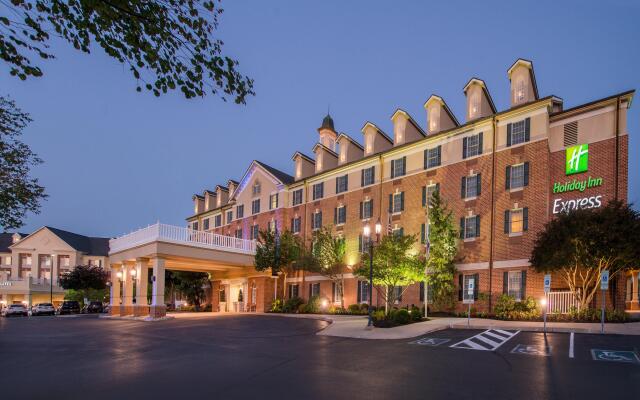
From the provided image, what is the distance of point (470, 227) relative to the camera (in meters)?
30.9

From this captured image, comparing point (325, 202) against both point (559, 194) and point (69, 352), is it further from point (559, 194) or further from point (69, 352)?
point (69, 352)

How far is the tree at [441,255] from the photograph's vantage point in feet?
97.5

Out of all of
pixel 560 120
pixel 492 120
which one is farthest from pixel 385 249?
pixel 560 120

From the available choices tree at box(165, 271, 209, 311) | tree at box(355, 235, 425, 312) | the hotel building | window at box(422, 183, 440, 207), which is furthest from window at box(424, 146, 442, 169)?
tree at box(165, 271, 209, 311)

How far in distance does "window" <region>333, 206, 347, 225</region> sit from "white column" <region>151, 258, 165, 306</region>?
568 inches

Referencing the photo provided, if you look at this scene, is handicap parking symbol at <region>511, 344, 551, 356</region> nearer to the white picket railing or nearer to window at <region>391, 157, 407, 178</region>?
the white picket railing

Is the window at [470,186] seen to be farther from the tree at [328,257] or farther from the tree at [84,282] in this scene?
the tree at [84,282]

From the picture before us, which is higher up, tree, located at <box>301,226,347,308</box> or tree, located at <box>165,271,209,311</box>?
tree, located at <box>301,226,347,308</box>

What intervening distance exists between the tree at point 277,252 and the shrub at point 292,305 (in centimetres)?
258

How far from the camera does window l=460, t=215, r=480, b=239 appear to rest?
100ft

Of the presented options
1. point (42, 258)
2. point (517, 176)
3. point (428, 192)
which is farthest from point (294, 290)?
point (42, 258)

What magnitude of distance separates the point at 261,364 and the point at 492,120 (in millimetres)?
23517

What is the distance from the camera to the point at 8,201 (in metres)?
17.8

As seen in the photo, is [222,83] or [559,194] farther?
[559,194]
